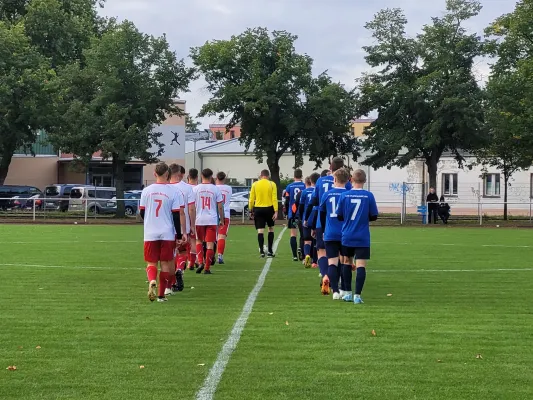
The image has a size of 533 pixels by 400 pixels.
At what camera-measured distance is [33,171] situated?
68.2 m

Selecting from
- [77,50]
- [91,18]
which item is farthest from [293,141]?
[91,18]

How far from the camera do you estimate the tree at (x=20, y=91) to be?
4662 cm

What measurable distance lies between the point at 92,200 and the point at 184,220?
3141 centimetres

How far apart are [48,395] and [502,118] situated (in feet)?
126


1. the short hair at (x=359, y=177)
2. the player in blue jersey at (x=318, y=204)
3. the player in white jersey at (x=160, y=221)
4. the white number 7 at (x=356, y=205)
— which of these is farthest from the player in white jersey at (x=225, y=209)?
the white number 7 at (x=356, y=205)

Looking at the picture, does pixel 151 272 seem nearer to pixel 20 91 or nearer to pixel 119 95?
pixel 119 95

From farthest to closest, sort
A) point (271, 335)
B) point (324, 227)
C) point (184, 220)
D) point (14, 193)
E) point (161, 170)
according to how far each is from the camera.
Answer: point (14, 193)
point (324, 227)
point (184, 220)
point (161, 170)
point (271, 335)

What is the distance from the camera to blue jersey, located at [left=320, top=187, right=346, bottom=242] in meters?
11.9

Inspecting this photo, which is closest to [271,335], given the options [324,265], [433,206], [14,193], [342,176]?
[342,176]

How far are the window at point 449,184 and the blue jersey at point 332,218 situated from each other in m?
48.4

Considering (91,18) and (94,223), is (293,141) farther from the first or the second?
(91,18)

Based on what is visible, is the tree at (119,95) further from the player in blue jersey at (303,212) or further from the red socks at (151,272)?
the red socks at (151,272)

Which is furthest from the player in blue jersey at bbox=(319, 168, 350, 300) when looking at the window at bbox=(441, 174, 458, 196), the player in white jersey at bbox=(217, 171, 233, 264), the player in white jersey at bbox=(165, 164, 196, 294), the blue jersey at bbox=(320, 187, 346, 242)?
the window at bbox=(441, 174, 458, 196)

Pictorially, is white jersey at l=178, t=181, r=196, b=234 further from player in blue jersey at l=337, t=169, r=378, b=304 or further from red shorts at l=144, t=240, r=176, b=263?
player in blue jersey at l=337, t=169, r=378, b=304
